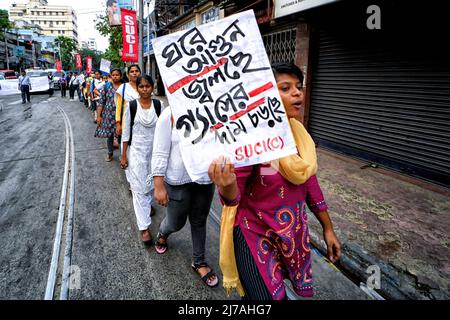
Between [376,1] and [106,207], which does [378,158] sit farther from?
[106,207]

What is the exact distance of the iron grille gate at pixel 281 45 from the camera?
325 inches

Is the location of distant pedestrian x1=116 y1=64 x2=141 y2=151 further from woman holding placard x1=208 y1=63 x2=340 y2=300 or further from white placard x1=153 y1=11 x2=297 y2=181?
woman holding placard x1=208 y1=63 x2=340 y2=300

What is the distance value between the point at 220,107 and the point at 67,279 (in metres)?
2.31

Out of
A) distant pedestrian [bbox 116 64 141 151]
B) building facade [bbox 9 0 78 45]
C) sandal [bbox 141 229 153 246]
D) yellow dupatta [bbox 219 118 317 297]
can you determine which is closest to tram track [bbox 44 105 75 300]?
sandal [bbox 141 229 153 246]

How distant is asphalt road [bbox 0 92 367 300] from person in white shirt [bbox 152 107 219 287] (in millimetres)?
206

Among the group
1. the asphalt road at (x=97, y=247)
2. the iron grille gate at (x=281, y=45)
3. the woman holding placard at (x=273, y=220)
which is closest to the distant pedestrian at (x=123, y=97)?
the asphalt road at (x=97, y=247)

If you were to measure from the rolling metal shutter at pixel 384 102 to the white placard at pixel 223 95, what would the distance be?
4912mm

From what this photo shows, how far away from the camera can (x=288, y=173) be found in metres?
1.45

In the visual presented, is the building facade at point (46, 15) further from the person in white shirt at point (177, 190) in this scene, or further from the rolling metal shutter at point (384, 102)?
the person in white shirt at point (177, 190)

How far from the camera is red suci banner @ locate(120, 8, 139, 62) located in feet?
43.4

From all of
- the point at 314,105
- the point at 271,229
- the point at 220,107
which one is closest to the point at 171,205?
the point at 271,229

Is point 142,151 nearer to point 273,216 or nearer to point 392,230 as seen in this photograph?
point 273,216

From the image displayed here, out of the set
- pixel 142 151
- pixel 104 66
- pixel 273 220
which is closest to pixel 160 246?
pixel 142 151

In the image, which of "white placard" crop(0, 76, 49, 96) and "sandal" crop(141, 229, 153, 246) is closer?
"sandal" crop(141, 229, 153, 246)
